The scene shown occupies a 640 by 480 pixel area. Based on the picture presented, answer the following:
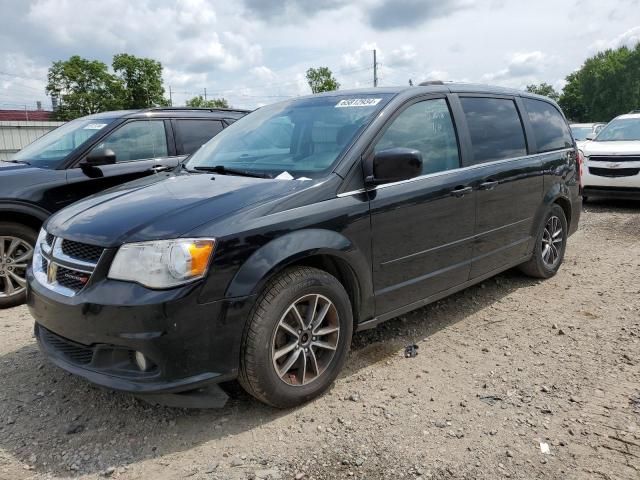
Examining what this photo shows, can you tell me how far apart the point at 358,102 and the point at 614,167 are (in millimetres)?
7337

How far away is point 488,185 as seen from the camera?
13.6 ft

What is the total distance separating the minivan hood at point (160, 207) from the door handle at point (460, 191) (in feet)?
4.21

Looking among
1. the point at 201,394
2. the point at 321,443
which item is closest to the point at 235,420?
the point at 201,394

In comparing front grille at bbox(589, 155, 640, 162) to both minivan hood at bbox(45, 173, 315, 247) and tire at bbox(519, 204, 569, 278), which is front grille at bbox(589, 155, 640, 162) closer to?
tire at bbox(519, 204, 569, 278)

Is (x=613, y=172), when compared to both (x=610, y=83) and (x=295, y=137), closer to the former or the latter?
(x=295, y=137)

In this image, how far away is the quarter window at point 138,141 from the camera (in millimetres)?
5469

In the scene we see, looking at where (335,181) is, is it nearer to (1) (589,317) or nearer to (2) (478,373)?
(2) (478,373)

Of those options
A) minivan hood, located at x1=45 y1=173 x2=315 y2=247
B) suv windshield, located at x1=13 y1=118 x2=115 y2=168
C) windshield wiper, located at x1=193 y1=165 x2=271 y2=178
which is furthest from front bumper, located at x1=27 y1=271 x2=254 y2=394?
suv windshield, located at x1=13 y1=118 x2=115 y2=168

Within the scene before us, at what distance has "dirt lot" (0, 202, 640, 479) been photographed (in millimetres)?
2514

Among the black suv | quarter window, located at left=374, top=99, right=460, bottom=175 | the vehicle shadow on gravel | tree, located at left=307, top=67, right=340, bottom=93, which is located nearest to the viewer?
the vehicle shadow on gravel

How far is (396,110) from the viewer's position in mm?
3549

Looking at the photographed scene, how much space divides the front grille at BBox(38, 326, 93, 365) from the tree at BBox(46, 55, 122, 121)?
2077 inches

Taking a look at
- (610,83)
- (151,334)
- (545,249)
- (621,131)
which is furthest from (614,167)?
(610,83)

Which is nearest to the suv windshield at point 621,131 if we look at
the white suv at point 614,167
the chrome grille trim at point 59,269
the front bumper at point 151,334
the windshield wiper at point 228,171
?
the white suv at point 614,167
